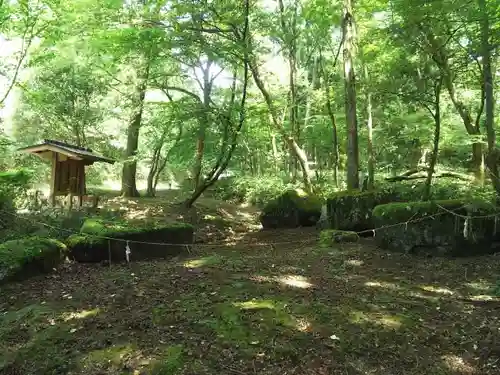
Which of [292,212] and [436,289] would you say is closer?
[436,289]

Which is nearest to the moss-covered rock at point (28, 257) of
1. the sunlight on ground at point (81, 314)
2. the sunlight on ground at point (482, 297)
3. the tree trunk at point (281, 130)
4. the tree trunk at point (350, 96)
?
the sunlight on ground at point (81, 314)

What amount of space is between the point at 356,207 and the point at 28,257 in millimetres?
7207

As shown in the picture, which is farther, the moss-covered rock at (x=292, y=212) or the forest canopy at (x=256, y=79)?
the moss-covered rock at (x=292, y=212)

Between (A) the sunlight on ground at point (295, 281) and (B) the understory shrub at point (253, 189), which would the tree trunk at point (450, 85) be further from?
(B) the understory shrub at point (253, 189)

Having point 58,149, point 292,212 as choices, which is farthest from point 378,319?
point 58,149

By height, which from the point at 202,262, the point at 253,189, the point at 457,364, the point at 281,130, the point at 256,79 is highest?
the point at 256,79

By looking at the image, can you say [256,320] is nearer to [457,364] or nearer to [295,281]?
[295,281]

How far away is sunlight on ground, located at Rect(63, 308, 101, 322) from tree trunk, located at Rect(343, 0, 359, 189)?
7.84 m

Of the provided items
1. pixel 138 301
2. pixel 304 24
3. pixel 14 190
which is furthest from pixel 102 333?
pixel 304 24

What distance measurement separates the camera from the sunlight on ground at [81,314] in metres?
4.71

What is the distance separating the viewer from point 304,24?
634 inches

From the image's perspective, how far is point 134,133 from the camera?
51.3ft

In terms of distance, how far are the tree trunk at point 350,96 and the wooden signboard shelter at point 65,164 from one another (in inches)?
282

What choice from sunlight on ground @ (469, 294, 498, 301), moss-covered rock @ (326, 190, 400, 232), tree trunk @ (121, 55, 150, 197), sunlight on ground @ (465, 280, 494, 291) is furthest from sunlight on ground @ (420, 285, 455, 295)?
tree trunk @ (121, 55, 150, 197)
